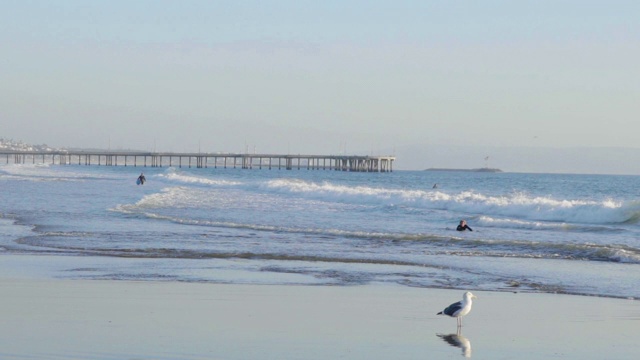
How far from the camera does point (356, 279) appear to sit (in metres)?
13.7

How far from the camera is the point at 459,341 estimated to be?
29.5ft

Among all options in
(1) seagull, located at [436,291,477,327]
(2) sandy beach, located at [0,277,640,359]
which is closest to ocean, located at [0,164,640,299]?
(2) sandy beach, located at [0,277,640,359]

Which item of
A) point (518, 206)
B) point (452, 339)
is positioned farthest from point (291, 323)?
point (518, 206)

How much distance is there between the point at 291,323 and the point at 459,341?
5.44 ft

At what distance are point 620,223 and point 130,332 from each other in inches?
977

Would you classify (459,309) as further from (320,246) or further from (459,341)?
(320,246)

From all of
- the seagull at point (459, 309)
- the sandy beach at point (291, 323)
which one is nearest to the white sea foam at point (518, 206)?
the sandy beach at point (291, 323)

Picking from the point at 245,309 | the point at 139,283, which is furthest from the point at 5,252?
the point at 245,309

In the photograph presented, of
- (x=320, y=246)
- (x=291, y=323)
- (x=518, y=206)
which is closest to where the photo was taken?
(x=291, y=323)

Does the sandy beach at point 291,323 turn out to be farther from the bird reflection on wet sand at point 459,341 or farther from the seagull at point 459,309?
the seagull at point 459,309

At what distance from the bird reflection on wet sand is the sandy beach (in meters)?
0.02

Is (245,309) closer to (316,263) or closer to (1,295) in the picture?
(1,295)

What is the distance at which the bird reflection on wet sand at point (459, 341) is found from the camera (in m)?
8.53

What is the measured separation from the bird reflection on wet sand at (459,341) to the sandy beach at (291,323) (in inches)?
0.8
